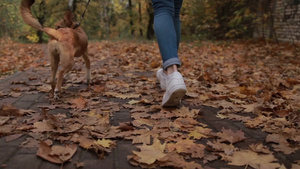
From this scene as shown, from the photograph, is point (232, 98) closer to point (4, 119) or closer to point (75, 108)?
point (75, 108)

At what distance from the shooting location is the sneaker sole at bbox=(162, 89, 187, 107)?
7.55 feet

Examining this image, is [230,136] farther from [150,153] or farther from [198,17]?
[198,17]

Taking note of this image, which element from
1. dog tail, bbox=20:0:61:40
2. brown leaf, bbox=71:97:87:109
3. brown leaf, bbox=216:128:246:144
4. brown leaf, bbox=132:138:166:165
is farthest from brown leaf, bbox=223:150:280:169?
dog tail, bbox=20:0:61:40

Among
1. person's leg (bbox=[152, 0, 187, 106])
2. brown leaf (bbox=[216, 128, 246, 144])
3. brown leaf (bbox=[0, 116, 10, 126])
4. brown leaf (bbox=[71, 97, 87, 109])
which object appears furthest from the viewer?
brown leaf (bbox=[71, 97, 87, 109])

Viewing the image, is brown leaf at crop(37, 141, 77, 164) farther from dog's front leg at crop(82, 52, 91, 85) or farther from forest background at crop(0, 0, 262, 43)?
forest background at crop(0, 0, 262, 43)

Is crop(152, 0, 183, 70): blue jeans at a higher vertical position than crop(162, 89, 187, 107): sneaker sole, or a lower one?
higher

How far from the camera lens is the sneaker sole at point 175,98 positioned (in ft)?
7.55

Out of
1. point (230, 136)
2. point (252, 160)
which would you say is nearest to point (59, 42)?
point (230, 136)

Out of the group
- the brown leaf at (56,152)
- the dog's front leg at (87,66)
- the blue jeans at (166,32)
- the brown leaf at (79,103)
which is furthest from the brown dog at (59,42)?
the brown leaf at (56,152)

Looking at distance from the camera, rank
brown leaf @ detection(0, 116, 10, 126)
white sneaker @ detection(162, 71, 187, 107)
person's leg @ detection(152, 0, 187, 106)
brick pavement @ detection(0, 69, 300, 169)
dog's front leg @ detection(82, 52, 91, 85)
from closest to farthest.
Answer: brick pavement @ detection(0, 69, 300, 169), brown leaf @ detection(0, 116, 10, 126), white sneaker @ detection(162, 71, 187, 107), person's leg @ detection(152, 0, 187, 106), dog's front leg @ detection(82, 52, 91, 85)

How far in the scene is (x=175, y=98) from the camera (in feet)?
7.92

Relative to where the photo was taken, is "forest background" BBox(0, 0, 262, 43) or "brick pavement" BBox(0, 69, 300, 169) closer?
"brick pavement" BBox(0, 69, 300, 169)

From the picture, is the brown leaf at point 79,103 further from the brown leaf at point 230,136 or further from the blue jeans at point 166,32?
the brown leaf at point 230,136

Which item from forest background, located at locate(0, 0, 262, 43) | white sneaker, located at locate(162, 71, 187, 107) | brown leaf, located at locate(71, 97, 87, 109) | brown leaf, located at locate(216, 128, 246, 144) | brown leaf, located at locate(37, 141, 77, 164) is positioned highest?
forest background, located at locate(0, 0, 262, 43)
